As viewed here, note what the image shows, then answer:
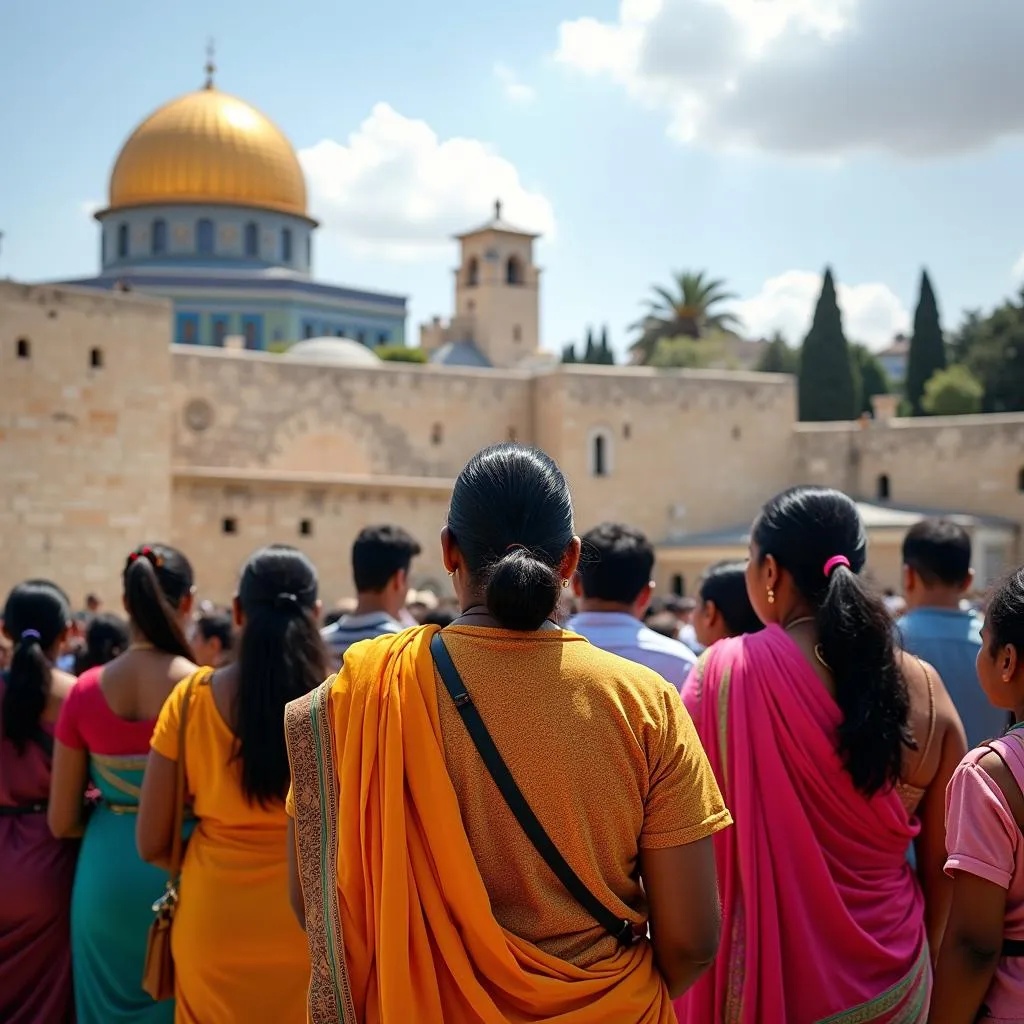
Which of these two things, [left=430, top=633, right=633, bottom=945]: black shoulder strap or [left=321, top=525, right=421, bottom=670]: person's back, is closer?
[left=430, top=633, right=633, bottom=945]: black shoulder strap

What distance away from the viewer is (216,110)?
41.2 metres

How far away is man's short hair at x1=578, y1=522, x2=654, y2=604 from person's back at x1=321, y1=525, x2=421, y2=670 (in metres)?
0.80

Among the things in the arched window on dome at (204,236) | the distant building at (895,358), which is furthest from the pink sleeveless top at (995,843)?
the distant building at (895,358)

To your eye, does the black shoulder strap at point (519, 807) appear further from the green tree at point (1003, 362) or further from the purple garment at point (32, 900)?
the green tree at point (1003, 362)

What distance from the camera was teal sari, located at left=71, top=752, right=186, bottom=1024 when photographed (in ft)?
13.5

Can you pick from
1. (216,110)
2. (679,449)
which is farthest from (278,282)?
(679,449)

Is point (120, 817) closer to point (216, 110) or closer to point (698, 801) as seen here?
point (698, 801)

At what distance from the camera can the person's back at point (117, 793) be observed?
409 centimetres

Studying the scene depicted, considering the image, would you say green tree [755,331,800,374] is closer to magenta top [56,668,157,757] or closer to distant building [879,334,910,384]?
distant building [879,334,910,384]

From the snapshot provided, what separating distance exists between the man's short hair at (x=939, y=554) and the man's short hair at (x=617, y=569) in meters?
0.84

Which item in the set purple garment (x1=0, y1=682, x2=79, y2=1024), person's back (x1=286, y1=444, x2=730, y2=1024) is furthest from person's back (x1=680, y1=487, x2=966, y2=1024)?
purple garment (x1=0, y1=682, x2=79, y2=1024)

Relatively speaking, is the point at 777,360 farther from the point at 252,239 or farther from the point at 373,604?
the point at 373,604

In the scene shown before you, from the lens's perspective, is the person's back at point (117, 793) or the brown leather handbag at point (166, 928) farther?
the person's back at point (117, 793)

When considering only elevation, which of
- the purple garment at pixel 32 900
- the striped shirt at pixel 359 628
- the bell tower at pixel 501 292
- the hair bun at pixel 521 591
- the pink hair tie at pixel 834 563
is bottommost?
the purple garment at pixel 32 900
